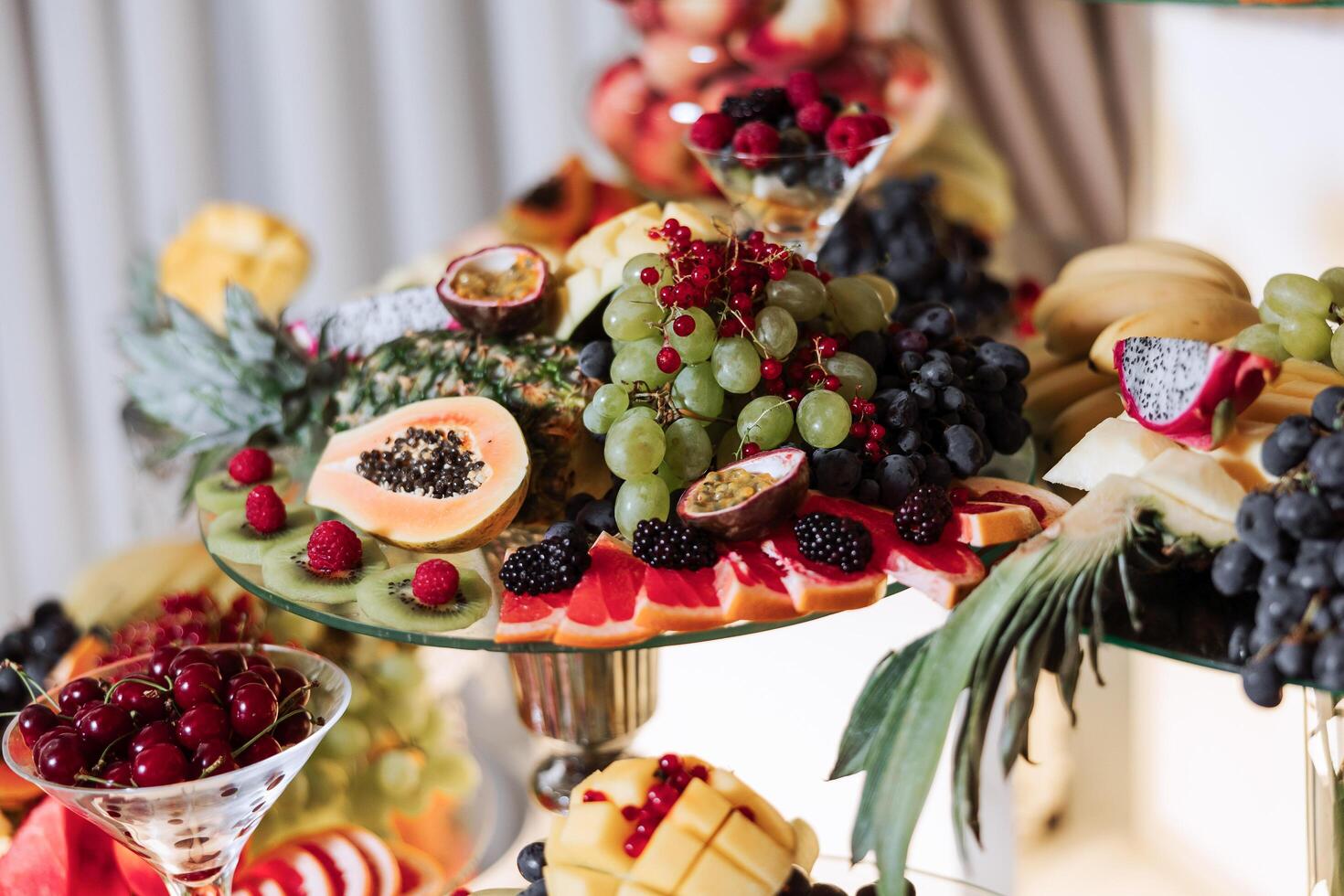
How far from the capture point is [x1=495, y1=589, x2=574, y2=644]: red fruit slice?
81cm

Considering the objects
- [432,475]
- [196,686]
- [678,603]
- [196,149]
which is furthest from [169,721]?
[196,149]

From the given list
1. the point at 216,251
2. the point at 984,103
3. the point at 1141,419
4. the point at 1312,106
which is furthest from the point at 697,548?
the point at 984,103

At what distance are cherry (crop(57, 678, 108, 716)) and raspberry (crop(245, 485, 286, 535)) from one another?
6.4 inches

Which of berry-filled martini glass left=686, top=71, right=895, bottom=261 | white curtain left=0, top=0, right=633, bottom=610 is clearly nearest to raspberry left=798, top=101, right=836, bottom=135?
berry-filled martini glass left=686, top=71, right=895, bottom=261

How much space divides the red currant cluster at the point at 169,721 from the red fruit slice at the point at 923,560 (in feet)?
1.31

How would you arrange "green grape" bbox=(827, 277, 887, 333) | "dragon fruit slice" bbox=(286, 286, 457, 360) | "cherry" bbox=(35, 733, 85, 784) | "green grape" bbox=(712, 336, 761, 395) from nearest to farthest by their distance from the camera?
"cherry" bbox=(35, 733, 85, 784) → "green grape" bbox=(712, 336, 761, 395) → "green grape" bbox=(827, 277, 887, 333) → "dragon fruit slice" bbox=(286, 286, 457, 360)

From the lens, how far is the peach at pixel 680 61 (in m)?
1.75

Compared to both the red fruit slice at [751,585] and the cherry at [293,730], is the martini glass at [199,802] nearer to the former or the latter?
the cherry at [293,730]

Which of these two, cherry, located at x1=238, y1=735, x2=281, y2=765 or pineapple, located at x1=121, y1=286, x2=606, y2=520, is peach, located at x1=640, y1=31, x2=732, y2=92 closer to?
pineapple, located at x1=121, y1=286, x2=606, y2=520

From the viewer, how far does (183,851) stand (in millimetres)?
878

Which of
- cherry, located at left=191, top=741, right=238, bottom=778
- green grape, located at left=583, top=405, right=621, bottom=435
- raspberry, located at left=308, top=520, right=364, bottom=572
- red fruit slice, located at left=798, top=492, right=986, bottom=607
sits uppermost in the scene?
green grape, located at left=583, top=405, right=621, bottom=435

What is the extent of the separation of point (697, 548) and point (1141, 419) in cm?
32

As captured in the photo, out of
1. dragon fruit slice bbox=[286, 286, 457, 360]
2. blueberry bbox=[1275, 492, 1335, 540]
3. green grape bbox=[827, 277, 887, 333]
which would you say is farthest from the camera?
dragon fruit slice bbox=[286, 286, 457, 360]

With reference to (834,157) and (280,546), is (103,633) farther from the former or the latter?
(834,157)
